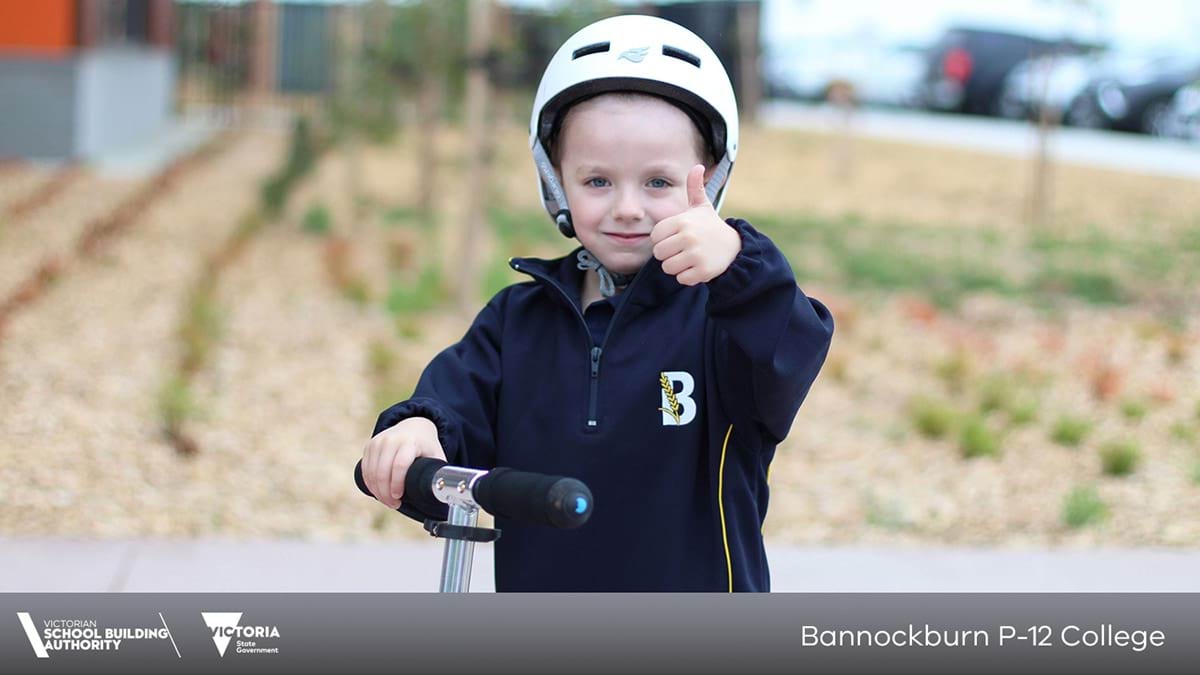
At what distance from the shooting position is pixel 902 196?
15.1 meters

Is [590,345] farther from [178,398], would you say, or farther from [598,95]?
[178,398]

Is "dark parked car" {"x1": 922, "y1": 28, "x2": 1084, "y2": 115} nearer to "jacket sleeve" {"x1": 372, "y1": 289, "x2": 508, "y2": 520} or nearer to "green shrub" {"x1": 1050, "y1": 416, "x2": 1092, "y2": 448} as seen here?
"green shrub" {"x1": 1050, "y1": 416, "x2": 1092, "y2": 448}

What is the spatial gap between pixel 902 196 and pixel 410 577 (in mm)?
11136

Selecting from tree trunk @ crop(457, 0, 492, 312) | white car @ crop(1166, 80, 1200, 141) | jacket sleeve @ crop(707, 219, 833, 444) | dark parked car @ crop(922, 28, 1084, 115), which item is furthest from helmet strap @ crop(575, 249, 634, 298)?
dark parked car @ crop(922, 28, 1084, 115)

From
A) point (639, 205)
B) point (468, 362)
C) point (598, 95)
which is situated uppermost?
point (598, 95)

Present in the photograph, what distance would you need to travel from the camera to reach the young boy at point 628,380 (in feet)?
7.18

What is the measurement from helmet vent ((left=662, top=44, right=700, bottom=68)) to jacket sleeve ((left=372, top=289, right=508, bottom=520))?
43cm

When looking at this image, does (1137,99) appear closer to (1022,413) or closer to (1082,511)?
(1022,413)

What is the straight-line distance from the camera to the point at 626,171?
218 cm

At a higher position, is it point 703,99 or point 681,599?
point 703,99

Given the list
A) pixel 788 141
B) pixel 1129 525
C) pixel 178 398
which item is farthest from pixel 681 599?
pixel 788 141

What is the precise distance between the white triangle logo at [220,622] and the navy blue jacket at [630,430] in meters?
0.38

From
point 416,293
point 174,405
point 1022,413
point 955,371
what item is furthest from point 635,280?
point 416,293

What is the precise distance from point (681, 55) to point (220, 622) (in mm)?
995
